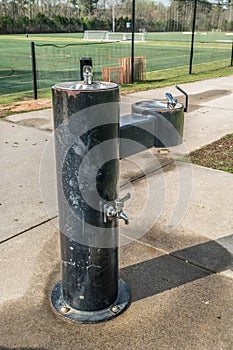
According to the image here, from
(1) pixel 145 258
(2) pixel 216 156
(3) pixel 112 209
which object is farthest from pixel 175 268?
(2) pixel 216 156

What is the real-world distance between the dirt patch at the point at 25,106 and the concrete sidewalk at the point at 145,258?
2.61 meters

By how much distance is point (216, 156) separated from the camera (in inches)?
209

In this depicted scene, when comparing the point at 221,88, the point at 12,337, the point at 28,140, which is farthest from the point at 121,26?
the point at 12,337

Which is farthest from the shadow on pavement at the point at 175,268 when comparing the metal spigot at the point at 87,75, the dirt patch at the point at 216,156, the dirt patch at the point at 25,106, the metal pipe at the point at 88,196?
the dirt patch at the point at 25,106

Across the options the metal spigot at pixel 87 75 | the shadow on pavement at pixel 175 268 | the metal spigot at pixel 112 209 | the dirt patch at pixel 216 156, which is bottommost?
the shadow on pavement at pixel 175 268

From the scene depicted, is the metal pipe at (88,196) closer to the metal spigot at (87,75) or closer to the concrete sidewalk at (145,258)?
the metal spigot at (87,75)

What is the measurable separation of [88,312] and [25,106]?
6573mm

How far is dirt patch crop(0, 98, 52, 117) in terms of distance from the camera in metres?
7.75

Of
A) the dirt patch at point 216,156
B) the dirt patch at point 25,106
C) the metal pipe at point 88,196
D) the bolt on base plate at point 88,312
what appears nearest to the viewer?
the metal pipe at point 88,196

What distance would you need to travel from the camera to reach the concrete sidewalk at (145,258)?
7.34 feet

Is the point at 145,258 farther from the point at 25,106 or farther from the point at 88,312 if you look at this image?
the point at 25,106

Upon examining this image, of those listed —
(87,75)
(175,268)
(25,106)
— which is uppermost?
(87,75)

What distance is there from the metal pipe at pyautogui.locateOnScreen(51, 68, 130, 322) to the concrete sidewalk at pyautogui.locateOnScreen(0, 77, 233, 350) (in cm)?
15

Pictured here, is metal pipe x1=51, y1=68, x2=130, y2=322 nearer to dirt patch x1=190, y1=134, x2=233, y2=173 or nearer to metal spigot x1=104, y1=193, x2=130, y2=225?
metal spigot x1=104, y1=193, x2=130, y2=225
